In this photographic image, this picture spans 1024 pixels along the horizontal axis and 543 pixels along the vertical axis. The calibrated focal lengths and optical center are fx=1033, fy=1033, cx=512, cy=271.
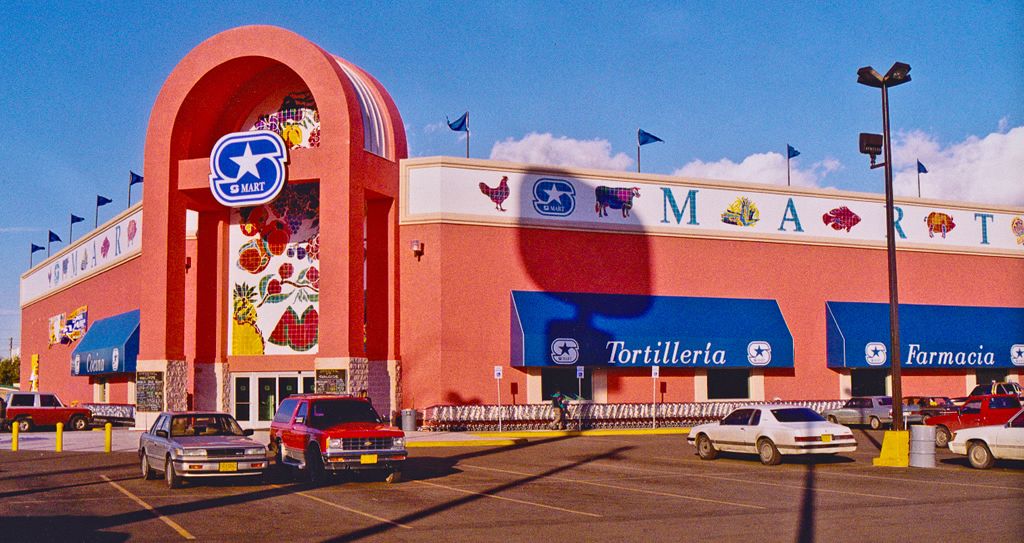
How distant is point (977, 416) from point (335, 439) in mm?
18427

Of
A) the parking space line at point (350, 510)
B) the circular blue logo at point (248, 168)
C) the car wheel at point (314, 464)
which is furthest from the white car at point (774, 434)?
the circular blue logo at point (248, 168)

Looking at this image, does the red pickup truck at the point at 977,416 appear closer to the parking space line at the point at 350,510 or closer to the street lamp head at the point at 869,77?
the street lamp head at the point at 869,77

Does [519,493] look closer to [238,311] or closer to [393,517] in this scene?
[393,517]

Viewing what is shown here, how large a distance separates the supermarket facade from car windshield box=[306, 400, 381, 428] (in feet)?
44.1

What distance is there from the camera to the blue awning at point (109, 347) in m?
42.4

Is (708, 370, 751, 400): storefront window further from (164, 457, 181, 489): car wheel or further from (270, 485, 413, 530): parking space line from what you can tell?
(164, 457, 181, 489): car wheel

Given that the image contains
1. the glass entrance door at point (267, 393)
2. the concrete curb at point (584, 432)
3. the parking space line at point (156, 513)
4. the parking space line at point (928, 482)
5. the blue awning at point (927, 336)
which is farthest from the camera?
the blue awning at point (927, 336)

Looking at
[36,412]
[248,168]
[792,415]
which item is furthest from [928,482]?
[36,412]

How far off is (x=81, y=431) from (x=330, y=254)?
42.7 ft

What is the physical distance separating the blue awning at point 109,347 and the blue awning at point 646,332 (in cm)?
1630

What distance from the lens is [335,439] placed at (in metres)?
19.5

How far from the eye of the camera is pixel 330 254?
3550cm

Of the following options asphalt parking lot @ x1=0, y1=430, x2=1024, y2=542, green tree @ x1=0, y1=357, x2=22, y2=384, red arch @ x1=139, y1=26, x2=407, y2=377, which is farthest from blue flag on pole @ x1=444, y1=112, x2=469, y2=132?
→ green tree @ x1=0, y1=357, x2=22, y2=384

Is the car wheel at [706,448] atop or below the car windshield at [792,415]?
below
